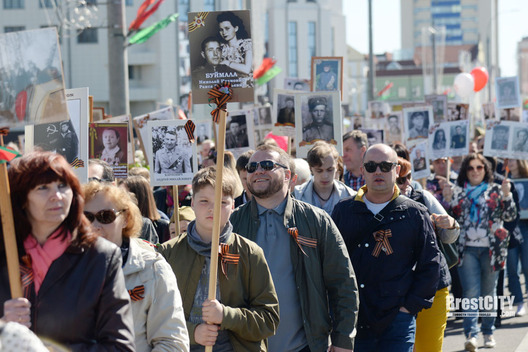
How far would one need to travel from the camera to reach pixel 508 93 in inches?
561

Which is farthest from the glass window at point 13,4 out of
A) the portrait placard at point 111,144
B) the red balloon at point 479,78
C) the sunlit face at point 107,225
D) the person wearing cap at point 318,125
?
the sunlit face at point 107,225

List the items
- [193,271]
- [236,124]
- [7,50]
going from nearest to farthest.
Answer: [7,50] → [193,271] → [236,124]

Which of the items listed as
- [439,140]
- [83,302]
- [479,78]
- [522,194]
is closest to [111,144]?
[439,140]

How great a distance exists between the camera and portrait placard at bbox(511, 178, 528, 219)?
406 inches

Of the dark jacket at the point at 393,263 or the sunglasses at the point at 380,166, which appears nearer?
the dark jacket at the point at 393,263

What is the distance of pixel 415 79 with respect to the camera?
105438 millimetres

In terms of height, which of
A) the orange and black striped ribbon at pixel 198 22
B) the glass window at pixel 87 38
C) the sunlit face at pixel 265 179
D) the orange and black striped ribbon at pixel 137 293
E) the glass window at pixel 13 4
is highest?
the glass window at pixel 13 4

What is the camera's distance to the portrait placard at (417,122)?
37.4 feet

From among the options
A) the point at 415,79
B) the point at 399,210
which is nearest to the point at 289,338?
the point at 399,210

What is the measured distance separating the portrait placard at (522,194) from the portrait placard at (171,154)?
468 cm

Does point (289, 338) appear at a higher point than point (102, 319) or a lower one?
lower

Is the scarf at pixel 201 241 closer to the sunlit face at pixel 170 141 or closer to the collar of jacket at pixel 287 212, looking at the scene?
the collar of jacket at pixel 287 212

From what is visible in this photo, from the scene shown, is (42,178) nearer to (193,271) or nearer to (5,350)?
(5,350)

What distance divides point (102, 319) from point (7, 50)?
111 cm
